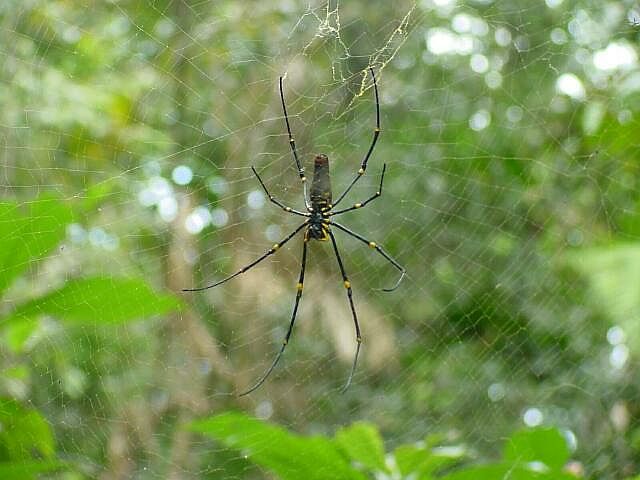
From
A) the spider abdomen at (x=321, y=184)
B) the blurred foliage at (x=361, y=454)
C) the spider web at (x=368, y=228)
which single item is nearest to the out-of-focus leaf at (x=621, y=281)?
the spider web at (x=368, y=228)

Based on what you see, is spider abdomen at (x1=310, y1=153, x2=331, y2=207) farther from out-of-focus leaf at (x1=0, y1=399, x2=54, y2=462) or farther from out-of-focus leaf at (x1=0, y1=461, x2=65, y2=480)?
out-of-focus leaf at (x1=0, y1=461, x2=65, y2=480)

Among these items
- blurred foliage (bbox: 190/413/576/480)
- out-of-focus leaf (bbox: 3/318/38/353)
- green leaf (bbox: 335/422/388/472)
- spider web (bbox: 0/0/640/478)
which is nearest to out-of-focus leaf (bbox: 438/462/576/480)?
blurred foliage (bbox: 190/413/576/480)

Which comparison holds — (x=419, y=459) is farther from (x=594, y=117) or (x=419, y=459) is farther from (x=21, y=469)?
(x=594, y=117)

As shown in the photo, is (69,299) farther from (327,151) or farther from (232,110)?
(232,110)

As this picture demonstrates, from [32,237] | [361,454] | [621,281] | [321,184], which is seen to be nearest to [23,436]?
[32,237]

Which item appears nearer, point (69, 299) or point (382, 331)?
point (69, 299)

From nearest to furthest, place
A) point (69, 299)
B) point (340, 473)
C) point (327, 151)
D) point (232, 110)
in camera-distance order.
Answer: point (69, 299) < point (340, 473) < point (327, 151) < point (232, 110)

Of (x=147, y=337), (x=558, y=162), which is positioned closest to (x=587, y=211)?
(x=558, y=162)
